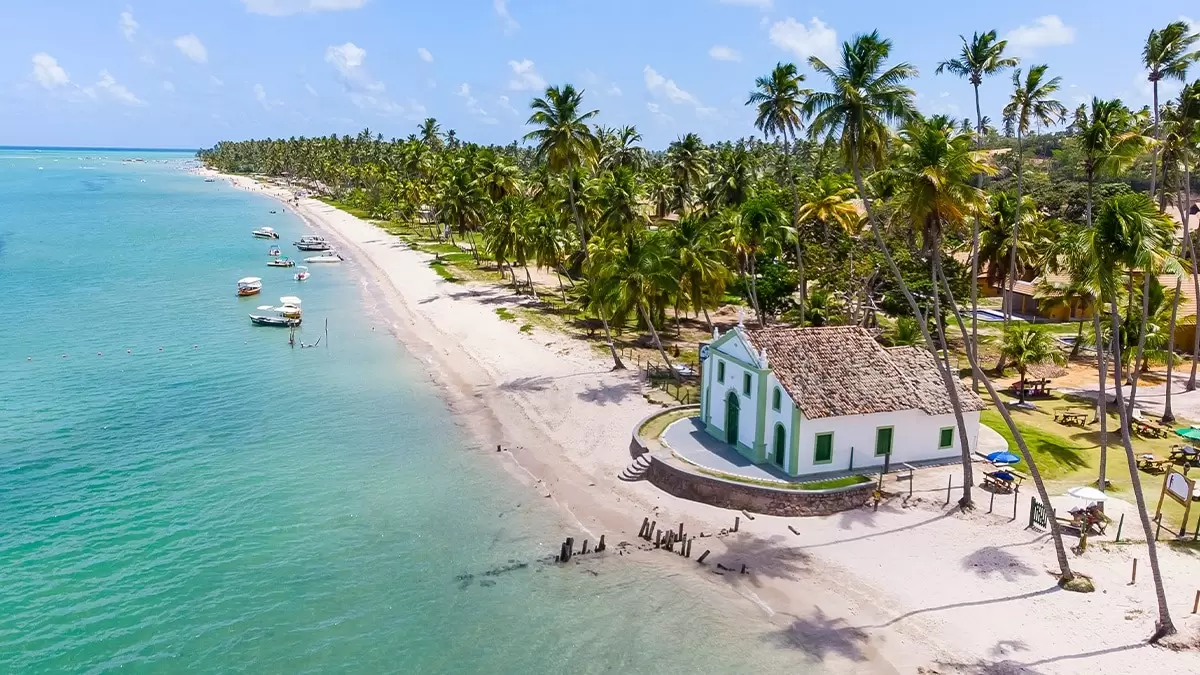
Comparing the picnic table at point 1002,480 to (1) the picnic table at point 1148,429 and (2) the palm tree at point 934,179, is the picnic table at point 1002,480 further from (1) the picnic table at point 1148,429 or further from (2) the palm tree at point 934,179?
(1) the picnic table at point 1148,429

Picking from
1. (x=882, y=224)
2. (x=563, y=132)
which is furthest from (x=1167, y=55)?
(x=563, y=132)

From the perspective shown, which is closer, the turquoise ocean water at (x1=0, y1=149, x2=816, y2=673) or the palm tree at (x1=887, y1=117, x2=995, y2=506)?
the turquoise ocean water at (x1=0, y1=149, x2=816, y2=673)

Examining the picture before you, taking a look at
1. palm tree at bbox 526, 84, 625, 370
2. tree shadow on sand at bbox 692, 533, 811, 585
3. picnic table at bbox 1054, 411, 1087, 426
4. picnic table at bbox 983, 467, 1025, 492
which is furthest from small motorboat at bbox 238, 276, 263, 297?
picnic table at bbox 1054, 411, 1087, 426

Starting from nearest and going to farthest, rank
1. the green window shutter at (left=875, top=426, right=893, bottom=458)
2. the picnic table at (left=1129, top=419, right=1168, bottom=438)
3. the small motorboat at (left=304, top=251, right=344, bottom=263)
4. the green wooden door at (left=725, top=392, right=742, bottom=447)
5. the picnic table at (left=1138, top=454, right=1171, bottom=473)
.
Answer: the green window shutter at (left=875, top=426, right=893, bottom=458)
the picnic table at (left=1138, top=454, right=1171, bottom=473)
the green wooden door at (left=725, top=392, right=742, bottom=447)
the picnic table at (left=1129, top=419, right=1168, bottom=438)
the small motorboat at (left=304, top=251, right=344, bottom=263)

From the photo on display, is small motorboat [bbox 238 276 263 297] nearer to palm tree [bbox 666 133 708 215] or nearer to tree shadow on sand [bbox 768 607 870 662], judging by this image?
palm tree [bbox 666 133 708 215]

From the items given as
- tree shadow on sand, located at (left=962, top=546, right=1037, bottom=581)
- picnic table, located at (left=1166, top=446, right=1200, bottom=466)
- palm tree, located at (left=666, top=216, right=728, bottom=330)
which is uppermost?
palm tree, located at (left=666, top=216, right=728, bottom=330)

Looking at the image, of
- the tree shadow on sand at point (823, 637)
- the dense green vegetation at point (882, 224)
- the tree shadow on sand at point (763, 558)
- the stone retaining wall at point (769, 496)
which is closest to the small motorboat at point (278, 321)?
the dense green vegetation at point (882, 224)

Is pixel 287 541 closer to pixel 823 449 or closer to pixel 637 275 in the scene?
pixel 823 449
